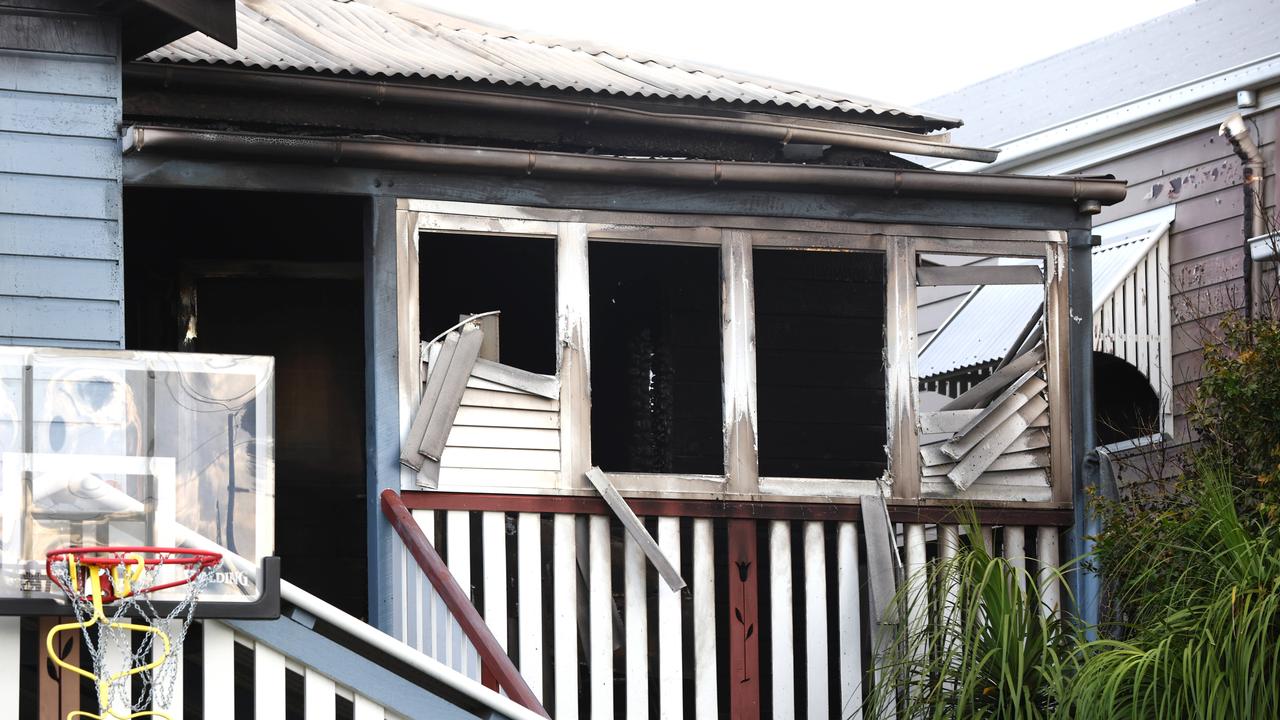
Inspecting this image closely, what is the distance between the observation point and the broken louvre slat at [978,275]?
31.2ft

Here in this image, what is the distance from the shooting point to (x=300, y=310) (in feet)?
36.9

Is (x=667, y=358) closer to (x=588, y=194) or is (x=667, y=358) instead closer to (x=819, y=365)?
(x=819, y=365)

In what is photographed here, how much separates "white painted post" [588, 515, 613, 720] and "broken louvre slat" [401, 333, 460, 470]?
924 millimetres

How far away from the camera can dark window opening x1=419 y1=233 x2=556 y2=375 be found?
36.2 feet

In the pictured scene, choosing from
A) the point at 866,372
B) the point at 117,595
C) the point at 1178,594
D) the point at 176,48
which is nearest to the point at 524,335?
the point at 866,372

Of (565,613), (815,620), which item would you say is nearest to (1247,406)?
(815,620)

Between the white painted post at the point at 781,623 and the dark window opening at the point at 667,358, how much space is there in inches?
81.3

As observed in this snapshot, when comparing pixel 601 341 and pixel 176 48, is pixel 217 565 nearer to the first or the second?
pixel 176 48

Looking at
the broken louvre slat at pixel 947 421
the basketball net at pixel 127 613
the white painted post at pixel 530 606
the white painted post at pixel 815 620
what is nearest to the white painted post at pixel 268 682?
the basketball net at pixel 127 613

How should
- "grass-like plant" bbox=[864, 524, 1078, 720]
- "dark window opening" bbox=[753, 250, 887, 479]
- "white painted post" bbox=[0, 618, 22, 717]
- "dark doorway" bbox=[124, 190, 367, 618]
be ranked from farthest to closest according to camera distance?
"dark window opening" bbox=[753, 250, 887, 479]
"dark doorway" bbox=[124, 190, 367, 618]
"grass-like plant" bbox=[864, 524, 1078, 720]
"white painted post" bbox=[0, 618, 22, 717]

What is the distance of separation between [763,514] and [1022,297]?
5625mm

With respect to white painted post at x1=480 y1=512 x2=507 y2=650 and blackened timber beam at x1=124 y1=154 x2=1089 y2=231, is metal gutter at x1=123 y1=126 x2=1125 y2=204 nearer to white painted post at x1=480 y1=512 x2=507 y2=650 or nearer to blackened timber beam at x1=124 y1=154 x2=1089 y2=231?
blackened timber beam at x1=124 y1=154 x2=1089 y2=231

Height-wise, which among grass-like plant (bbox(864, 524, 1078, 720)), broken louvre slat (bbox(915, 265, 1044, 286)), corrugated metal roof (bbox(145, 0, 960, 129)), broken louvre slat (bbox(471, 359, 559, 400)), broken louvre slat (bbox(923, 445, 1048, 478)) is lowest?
grass-like plant (bbox(864, 524, 1078, 720))

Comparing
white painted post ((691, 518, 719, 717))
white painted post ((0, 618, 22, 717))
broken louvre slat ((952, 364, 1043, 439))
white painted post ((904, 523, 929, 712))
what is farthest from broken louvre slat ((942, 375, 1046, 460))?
white painted post ((0, 618, 22, 717))
